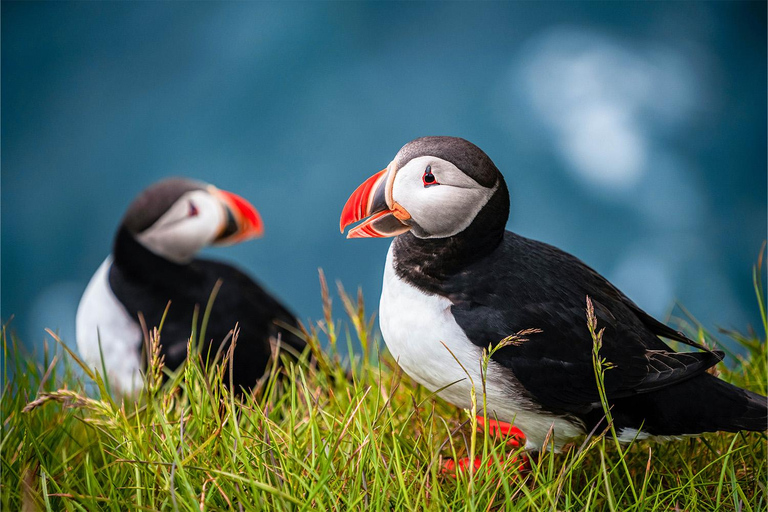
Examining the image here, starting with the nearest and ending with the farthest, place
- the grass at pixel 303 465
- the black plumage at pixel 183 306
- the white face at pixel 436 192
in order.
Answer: the grass at pixel 303 465 < the white face at pixel 436 192 < the black plumage at pixel 183 306

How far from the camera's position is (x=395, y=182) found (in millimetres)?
1538

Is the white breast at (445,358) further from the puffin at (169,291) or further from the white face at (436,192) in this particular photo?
the puffin at (169,291)

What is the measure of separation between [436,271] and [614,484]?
72 centimetres

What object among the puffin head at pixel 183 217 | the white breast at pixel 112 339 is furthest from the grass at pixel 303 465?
the puffin head at pixel 183 217

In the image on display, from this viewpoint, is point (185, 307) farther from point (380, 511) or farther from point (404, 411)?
point (380, 511)

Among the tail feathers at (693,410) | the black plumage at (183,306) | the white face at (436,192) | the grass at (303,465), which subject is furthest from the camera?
the black plumage at (183,306)

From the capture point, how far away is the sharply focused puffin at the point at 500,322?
5.07ft

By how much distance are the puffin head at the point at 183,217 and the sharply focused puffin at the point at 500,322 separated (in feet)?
3.57

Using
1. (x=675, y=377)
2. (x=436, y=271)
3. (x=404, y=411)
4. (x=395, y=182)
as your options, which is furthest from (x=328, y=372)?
(x=675, y=377)

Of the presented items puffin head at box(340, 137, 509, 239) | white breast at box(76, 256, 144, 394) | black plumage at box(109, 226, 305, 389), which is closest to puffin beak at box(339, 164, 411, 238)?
puffin head at box(340, 137, 509, 239)

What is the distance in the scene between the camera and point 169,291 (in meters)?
2.62

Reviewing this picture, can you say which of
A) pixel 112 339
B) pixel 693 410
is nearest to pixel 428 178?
pixel 693 410

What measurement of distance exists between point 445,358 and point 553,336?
0.25 m

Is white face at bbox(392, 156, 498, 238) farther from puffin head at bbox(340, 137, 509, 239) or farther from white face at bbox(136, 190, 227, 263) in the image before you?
white face at bbox(136, 190, 227, 263)
